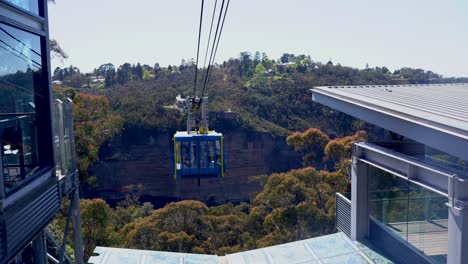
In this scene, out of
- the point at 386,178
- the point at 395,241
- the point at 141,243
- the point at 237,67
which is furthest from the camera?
the point at 237,67

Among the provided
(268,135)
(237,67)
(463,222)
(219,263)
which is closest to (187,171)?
(219,263)

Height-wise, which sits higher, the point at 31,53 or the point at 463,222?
the point at 31,53

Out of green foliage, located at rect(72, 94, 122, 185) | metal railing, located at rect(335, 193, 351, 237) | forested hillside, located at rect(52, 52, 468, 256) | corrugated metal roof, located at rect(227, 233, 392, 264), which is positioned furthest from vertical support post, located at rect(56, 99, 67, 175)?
green foliage, located at rect(72, 94, 122, 185)

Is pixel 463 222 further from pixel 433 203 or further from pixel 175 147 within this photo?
pixel 175 147

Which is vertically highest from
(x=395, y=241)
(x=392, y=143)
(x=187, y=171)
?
(x=392, y=143)

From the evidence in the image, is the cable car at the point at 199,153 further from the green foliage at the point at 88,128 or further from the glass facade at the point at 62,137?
the green foliage at the point at 88,128

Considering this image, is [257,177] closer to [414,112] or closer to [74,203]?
[414,112]
